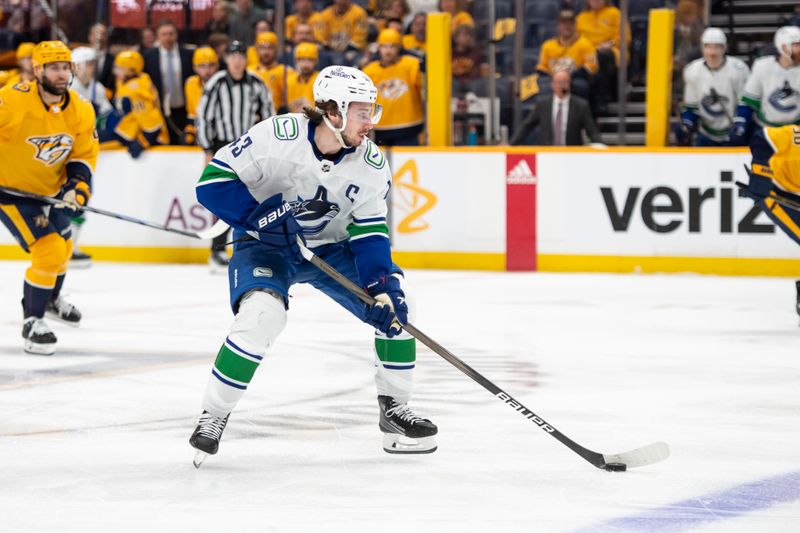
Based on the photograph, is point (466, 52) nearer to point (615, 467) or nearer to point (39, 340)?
point (39, 340)

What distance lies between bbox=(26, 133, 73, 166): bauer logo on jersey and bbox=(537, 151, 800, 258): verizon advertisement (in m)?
3.89

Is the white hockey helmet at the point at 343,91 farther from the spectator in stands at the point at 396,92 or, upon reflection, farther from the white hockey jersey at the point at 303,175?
the spectator in stands at the point at 396,92

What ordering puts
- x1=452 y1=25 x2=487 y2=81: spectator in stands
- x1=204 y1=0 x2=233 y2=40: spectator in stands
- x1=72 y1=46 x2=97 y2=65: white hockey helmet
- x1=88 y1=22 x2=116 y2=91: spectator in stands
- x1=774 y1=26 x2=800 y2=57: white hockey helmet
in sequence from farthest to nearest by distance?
x1=88 y1=22 x2=116 y2=91: spectator in stands < x1=204 y1=0 x2=233 y2=40: spectator in stands < x1=72 y1=46 x2=97 y2=65: white hockey helmet < x1=452 y1=25 x2=487 y2=81: spectator in stands < x1=774 y1=26 x2=800 y2=57: white hockey helmet

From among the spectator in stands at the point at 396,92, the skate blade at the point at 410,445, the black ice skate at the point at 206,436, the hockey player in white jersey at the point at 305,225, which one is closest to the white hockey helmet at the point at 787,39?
the spectator in stands at the point at 396,92

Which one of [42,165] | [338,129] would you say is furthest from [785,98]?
[338,129]

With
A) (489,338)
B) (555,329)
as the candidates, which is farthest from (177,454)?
(555,329)

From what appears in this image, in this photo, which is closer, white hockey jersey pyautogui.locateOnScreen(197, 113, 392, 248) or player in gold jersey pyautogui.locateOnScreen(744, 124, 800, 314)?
white hockey jersey pyautogui.locateOnScreen(197, 113, 392, 248)

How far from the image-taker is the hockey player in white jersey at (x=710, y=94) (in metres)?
8.99

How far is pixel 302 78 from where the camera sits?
988 centimetres

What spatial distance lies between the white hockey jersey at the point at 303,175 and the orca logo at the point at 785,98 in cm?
534

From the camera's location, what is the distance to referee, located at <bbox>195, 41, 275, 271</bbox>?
30.7 feet

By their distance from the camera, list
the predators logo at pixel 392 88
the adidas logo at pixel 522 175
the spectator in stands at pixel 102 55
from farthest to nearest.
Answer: the spectator in stands at pixel 102 55 → the predators logo at pixel 392 88 → the adidas logo at pixel 522 175

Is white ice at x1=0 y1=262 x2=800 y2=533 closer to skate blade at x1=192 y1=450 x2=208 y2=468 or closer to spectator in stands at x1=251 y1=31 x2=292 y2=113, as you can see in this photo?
skate blade at x1=192 y1=450 x2=208 y2=468

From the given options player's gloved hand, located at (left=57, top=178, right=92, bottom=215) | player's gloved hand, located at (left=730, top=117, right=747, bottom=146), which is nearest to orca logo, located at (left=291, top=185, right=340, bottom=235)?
player's gloved hand, located at (left=57, top=178, right=92, bottom=215)
